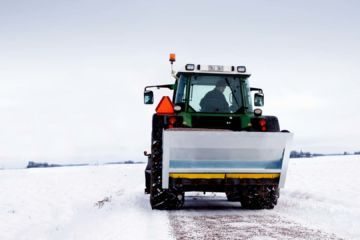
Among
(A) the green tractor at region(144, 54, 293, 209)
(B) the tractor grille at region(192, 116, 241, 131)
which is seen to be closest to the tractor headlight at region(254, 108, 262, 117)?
(A) the green tractor at region(144, 54, 293, 209)

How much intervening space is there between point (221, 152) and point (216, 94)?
1508 mm

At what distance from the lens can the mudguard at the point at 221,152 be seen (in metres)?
7.96

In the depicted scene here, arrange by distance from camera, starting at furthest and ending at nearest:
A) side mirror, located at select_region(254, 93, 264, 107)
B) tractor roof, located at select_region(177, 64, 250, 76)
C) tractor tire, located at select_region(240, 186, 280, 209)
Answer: side mirror, located at select_region(254, 93, 264, 107) < tractor roof, located at select_region(177, 64, 250, 76) < tractor tire, located at select_region(240, 186, 280, 209)

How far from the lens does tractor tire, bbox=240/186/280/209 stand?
28.6 ft

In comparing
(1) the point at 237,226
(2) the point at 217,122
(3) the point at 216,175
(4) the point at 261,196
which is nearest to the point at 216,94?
(2) the point at 217,122

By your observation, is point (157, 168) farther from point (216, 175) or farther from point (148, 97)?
point (148, 97)

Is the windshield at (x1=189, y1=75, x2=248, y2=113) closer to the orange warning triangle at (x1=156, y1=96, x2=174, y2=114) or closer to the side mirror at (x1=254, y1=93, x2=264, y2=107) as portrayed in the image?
the orange warning triangle at (x1=156, y1=96, x2=174, y2=114)

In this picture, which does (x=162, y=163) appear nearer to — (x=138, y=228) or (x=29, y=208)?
(x=138, y=228)

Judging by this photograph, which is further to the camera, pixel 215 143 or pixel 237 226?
pixel 215 143

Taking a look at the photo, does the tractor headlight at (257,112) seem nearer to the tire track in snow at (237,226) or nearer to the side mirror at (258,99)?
the side mirror at (258,99)

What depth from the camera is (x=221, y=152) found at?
8.09 metres

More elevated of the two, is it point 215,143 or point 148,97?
point 148,97

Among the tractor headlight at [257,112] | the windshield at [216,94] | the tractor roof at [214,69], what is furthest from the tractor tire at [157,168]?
the tractor headlight at [257,112]

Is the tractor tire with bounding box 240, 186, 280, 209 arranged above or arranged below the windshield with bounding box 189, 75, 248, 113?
below
